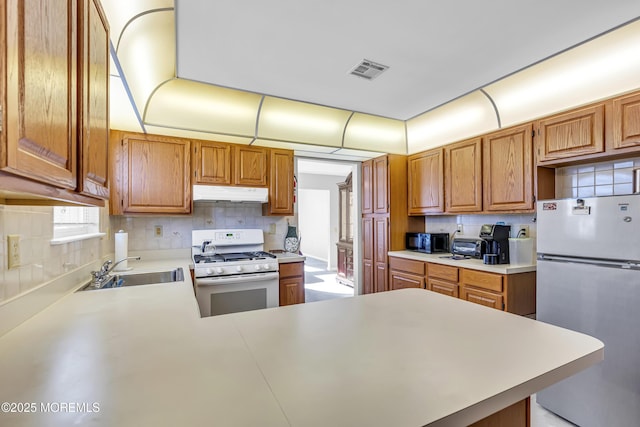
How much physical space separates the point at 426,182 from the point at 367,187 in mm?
854

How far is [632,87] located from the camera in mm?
2012

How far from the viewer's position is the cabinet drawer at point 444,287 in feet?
9.46

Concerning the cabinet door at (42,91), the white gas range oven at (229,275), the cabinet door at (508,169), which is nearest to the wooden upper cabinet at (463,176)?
the cabinet door at (508,169)

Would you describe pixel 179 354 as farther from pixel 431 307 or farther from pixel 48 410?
pixel 431 307

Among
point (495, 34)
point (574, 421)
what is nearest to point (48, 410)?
point (495, 34)

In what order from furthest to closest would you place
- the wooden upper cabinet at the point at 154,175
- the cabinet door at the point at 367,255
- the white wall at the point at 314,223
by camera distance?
Result: the white wall at the point at 314,223, the cabinet door at the point at 367,255, the wooden upper cabinet at the point at 154,175

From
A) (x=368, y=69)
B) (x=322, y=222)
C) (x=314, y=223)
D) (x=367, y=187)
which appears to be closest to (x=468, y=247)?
(x=367, y=187)

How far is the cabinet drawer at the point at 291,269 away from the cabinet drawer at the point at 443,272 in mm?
1364

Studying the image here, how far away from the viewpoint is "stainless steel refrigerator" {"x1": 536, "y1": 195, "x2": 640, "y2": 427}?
168cm

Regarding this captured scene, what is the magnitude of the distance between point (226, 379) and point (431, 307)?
960 mm

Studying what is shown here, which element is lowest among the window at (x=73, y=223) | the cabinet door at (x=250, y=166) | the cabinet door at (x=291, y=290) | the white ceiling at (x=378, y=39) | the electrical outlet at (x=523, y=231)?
the cabinet door at (x=291, y=290)

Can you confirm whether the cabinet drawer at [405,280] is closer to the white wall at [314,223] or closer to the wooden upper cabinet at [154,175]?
the wooden upper cabinet at [154,175]

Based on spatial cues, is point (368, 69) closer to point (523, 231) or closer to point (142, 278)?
point (523, 231)

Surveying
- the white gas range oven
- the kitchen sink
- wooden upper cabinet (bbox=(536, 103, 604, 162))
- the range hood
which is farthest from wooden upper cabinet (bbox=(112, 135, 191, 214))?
wooden upper cabinet (bbox=(536, 103, 604, 162))
